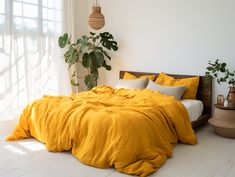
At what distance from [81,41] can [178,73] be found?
5.99 ft

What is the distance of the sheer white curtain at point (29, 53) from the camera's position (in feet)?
13.8

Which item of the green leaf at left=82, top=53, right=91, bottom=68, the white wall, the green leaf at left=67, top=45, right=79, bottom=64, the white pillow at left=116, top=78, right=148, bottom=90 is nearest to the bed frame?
the white wall

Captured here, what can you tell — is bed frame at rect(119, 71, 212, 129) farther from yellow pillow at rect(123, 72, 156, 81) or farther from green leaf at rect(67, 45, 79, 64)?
green leaf at rect(67, 45, 79, 64)

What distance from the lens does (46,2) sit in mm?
4793

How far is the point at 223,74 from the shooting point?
407 centimetres

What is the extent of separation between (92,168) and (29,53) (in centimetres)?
259

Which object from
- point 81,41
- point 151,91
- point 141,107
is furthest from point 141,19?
point 141,107

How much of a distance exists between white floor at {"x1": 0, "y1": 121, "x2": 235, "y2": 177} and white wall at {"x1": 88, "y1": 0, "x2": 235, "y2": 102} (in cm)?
127

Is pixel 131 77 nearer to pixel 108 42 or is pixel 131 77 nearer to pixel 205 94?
pixel 108 42

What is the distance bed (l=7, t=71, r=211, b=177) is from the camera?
8.96 feet

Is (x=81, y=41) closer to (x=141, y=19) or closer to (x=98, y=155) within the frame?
(x=141, y=19)

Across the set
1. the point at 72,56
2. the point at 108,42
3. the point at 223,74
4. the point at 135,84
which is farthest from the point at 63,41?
the point at 223,74

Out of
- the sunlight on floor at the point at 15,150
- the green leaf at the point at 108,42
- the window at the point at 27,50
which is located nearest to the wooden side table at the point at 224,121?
the green leaf at the point at 108,42

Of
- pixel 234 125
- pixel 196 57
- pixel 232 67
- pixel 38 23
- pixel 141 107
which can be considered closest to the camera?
pixel 141 107
